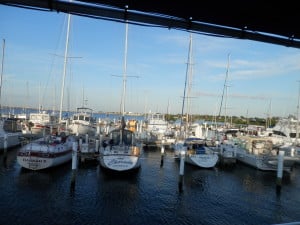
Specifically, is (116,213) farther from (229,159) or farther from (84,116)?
(84,116)

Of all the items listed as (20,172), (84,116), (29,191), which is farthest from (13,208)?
(84,116)

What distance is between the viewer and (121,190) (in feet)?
69.8

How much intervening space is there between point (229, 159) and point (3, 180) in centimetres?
2234

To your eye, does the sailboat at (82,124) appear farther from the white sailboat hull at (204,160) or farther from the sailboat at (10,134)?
the white sailboat hull at (204,160)

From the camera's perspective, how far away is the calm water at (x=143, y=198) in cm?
1600

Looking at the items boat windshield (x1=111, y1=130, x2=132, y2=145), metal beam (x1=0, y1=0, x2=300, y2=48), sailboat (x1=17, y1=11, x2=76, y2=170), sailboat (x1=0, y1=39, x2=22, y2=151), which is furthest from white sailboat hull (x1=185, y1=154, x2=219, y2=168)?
metal beam (x1=0, y1=0, x2=300, y2=48)

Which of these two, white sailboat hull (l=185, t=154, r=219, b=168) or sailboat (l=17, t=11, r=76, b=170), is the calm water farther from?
white sailboat hull (l=185, t=154, r=219, b=168)

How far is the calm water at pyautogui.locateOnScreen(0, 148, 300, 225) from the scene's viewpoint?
16000 mm

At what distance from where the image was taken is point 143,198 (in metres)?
19.6

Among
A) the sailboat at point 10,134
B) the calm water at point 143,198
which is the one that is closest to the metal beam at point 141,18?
the calm water at point 143,198

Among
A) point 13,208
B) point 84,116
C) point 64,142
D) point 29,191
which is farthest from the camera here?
point 84,116

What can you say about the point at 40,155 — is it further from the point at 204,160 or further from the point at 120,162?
the point at 204,160

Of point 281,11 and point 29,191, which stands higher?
point 281,11

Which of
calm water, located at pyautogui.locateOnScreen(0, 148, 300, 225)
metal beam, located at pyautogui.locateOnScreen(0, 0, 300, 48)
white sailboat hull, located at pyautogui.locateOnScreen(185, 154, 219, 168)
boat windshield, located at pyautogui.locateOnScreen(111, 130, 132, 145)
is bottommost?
calm water, located at pyautogui.locateOnScreen(0, 148, 300, 225)
